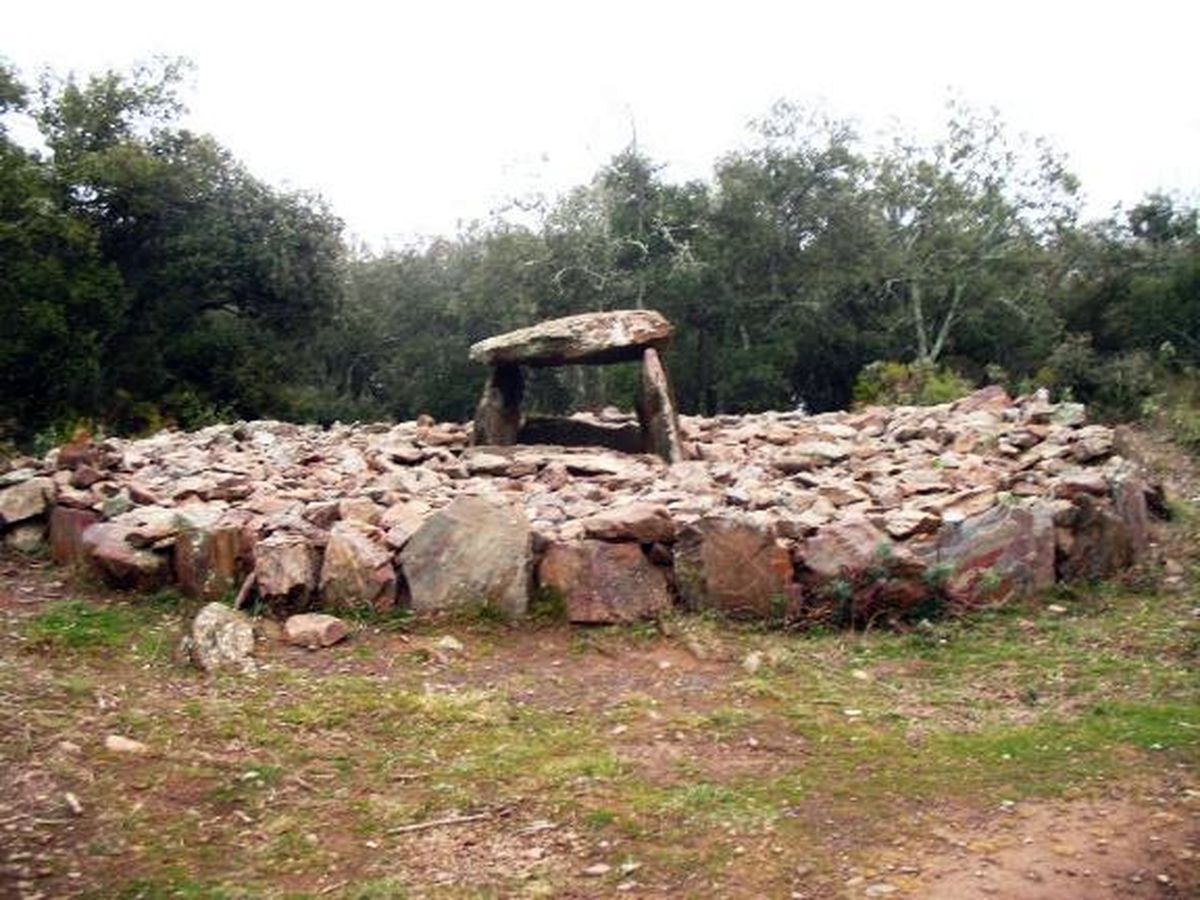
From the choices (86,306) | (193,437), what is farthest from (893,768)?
(86,306)

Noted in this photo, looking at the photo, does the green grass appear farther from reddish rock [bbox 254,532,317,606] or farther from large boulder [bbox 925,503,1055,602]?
reddish rock [bbox 254,532,317,606]

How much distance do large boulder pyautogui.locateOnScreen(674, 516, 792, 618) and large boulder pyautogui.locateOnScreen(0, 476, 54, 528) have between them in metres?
4.78

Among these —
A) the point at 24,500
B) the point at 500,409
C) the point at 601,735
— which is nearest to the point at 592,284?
the point at 500,409

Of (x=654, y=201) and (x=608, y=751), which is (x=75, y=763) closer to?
(x=608, y=751)

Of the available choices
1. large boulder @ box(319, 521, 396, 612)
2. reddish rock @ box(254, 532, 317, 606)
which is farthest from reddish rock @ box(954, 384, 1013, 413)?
reddish rock @ box(254, 532, 317, 606)

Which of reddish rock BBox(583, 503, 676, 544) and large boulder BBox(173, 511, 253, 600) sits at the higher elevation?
reddish rock BBox(583, 503, 676, 544)

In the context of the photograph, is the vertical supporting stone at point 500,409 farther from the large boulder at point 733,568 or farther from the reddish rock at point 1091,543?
the reddish rock at point 1091,543

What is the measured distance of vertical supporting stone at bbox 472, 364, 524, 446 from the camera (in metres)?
11.3

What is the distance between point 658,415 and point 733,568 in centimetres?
406

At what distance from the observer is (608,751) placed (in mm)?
4848

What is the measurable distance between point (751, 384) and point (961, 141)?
872cm

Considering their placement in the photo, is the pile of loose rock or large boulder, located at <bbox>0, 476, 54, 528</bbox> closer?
the pile of loose rock

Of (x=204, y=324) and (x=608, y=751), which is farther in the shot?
(x=204, y=324)

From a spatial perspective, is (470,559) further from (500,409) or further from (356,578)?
(500,409)
